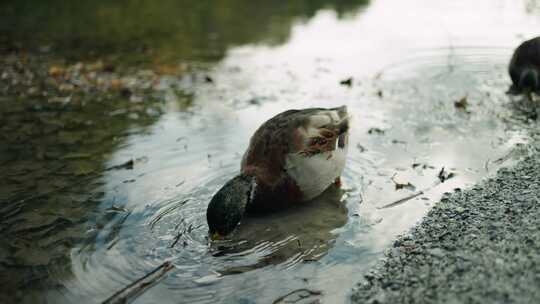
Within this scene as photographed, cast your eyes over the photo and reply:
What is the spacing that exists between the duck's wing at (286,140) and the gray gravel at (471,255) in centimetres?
96

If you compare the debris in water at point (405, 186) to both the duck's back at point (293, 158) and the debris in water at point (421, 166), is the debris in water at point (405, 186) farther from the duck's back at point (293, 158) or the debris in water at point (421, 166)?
the duck's back at point (293, 158)

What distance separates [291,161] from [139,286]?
144 cm

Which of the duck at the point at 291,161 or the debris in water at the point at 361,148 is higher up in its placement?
the duck at the point at 291,161

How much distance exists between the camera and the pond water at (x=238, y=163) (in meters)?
3.41

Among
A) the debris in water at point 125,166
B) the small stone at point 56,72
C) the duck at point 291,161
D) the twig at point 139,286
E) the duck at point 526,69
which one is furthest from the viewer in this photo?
the small stone at point 56,72

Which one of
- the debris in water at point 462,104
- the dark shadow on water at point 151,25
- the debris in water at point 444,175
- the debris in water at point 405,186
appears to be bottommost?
the debris in water at point 405,186

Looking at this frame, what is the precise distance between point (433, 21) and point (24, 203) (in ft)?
28.8

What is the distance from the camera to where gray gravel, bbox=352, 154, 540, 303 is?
8.70ft

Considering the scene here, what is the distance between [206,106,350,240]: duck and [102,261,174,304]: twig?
1.43 ft

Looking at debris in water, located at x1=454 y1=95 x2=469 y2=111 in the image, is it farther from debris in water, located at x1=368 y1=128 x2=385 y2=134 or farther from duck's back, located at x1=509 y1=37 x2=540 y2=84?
debris in water, located at x1=368 y1=128 x2=385 y2=134

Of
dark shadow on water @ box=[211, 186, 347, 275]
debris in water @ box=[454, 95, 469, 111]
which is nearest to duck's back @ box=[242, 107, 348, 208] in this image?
dark shadow on water @ box=[211, 186, 347, 275]

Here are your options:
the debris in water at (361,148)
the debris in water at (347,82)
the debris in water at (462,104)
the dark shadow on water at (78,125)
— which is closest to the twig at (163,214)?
the dark shadow on water at (78,125)

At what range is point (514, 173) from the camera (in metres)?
4.18

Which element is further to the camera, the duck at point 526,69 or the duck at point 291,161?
the duck at point 526,69
